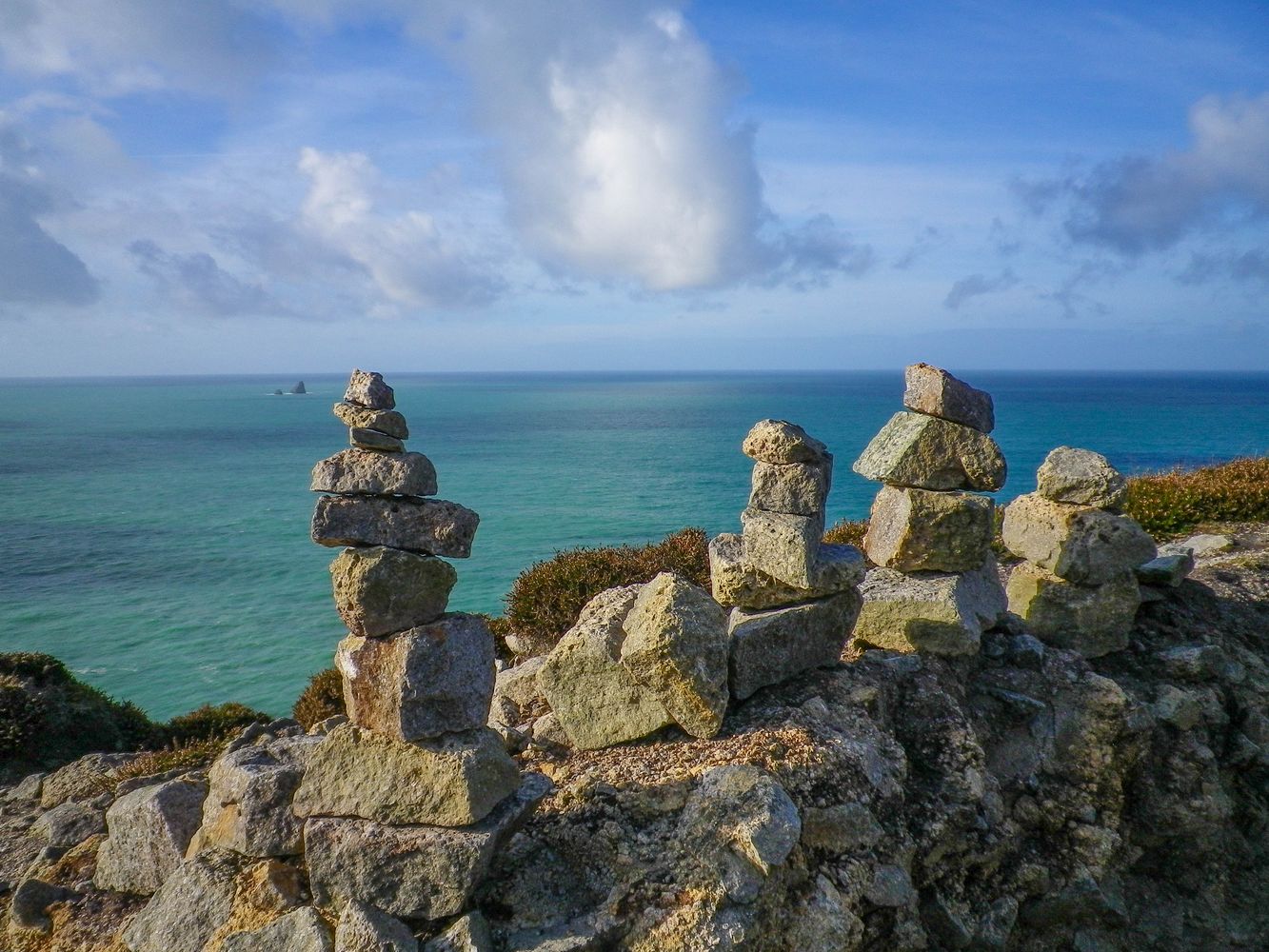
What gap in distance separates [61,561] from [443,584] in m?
43.3

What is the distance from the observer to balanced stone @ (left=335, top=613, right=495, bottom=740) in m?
6.21

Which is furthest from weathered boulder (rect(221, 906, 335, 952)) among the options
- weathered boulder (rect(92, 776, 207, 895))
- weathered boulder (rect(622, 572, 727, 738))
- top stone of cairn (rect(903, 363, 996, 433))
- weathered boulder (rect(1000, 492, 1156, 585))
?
weathered boulder (rect(1000, 492, 1156, 585))

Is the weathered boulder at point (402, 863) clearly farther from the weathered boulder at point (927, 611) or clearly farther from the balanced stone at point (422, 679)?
the weathered boulder at point (927, 611)

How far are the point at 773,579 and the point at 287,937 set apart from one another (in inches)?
180

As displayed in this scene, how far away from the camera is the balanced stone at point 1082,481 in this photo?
962cm

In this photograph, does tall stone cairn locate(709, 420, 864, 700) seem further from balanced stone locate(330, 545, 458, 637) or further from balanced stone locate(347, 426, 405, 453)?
balanced stone locate(347, 426, 405, 453)

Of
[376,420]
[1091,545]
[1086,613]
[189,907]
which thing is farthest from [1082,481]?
[189,907]

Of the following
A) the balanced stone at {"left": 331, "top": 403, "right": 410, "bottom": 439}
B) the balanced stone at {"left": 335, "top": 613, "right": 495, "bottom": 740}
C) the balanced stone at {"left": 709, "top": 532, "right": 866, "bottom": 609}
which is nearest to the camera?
the balanced stone at {"left": 335, "top": 613, "right": 495, "bottom": 740}

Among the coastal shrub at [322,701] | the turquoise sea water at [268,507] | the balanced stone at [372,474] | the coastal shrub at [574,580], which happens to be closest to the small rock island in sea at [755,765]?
the balanced stone at [372,474]

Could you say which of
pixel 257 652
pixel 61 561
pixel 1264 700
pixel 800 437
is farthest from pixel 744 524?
pixel 61 561

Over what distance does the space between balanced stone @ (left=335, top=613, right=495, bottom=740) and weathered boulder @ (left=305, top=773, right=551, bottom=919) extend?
67 centimetres

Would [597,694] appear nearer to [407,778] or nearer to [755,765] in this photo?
[755,765]

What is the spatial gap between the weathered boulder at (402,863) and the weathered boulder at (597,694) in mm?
1474

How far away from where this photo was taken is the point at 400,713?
243 inches
